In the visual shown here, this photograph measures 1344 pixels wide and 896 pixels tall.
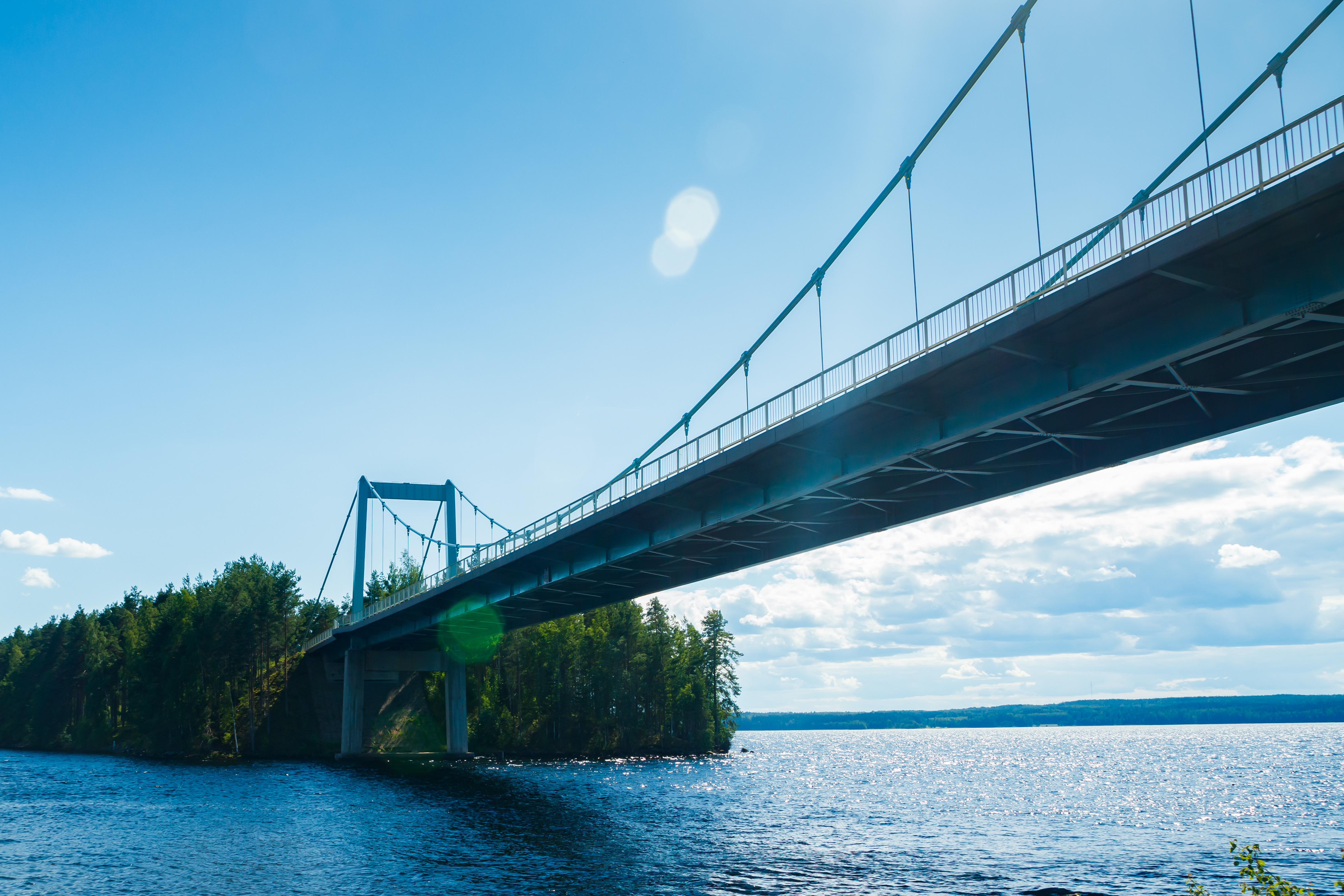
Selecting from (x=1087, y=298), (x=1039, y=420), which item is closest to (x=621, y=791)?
(x=1039, y=420)

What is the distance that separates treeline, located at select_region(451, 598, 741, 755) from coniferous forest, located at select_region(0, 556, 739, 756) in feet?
0.43

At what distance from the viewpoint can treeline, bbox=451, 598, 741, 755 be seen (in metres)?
93.1

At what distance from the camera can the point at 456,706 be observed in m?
81.5

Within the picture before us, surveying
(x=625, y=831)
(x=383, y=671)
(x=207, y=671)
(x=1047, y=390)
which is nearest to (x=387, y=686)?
(x=383, y=671)

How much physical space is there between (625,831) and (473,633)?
4185 cm

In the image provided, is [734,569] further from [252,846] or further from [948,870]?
[252,846]

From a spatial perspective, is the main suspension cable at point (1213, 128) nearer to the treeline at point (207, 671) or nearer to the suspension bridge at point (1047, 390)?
the suspension bridge at point (1047, 390)

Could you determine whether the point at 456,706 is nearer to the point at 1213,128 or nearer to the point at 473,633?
the point at 473,633

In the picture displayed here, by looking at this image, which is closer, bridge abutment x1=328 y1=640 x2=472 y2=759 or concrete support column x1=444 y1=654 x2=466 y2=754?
concrete support column x1=444 y1=654 x2=466 y2=754

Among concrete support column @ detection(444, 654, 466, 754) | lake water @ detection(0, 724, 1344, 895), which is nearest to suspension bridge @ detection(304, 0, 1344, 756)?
lake water @ detection(0, 724, 1344, 895)

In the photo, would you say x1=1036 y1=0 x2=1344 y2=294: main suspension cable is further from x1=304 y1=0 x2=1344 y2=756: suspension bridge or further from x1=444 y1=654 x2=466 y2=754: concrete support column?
x1=444 y1=654 x2=466 y2=754: concrete support column

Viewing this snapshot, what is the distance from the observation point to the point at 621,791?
173ft

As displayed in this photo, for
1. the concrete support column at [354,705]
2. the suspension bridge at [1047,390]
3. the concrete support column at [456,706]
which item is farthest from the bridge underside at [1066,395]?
the concrete support column at [354,705]

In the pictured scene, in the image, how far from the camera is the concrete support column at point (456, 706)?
81.3 m
